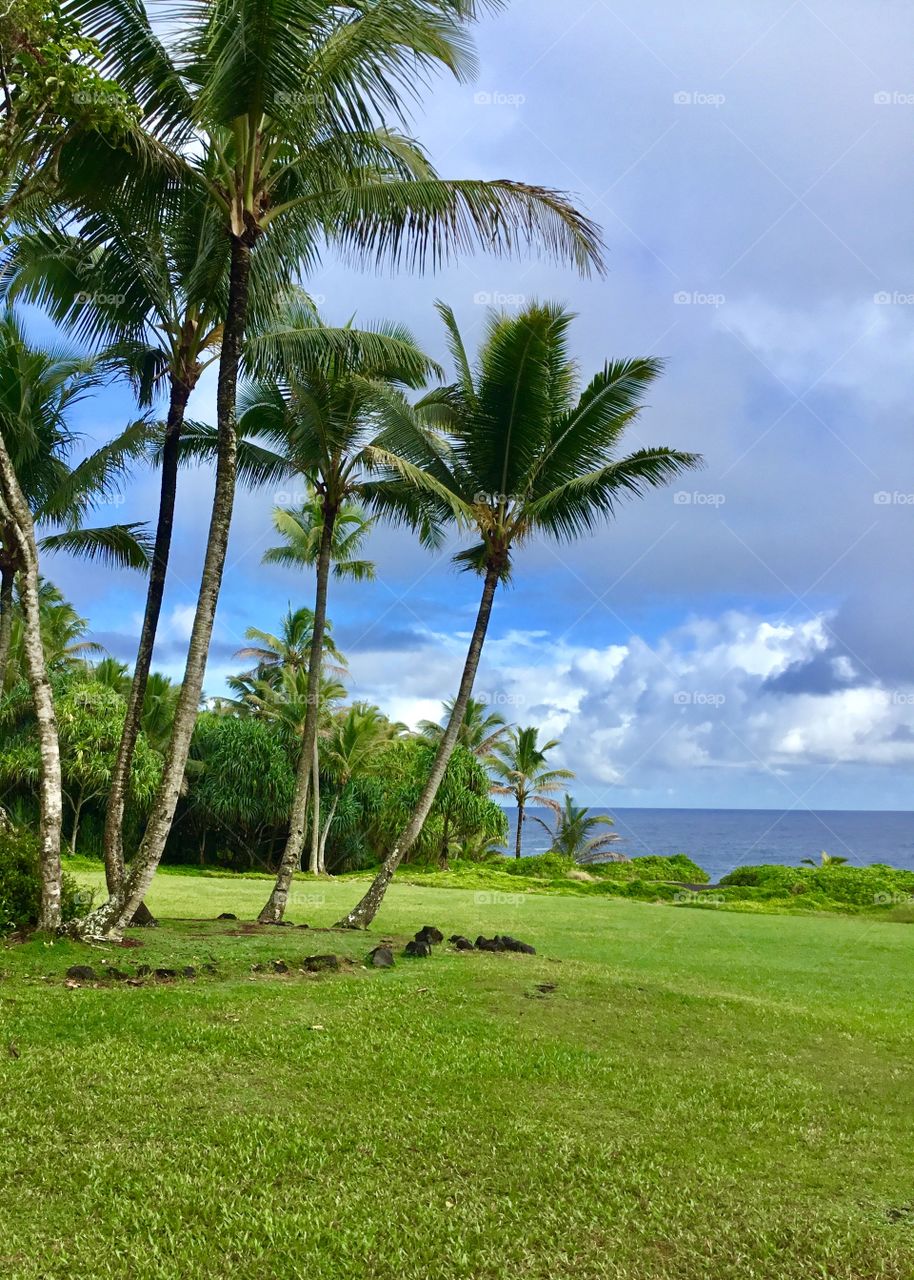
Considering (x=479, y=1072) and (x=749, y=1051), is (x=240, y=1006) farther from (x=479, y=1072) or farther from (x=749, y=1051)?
(x=749, y=1051)

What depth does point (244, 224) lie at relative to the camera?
10.3 metres

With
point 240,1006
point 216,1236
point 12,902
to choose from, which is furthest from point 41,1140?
point 12,902

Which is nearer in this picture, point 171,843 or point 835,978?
point 835,978

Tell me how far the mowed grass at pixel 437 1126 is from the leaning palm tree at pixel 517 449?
17.5 feet

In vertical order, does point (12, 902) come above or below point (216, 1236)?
above

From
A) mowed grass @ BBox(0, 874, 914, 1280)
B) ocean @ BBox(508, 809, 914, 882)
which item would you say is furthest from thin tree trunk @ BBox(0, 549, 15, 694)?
ocean @ BBox(508, 809, 914, 882)

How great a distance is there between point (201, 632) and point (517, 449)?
20.5 feet

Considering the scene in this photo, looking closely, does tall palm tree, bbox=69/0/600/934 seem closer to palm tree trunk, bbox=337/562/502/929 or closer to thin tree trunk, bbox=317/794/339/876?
palm tree trunk, bbox=337/562/502/929

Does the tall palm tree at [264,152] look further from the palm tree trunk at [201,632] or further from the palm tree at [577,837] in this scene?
the palm tree at [577,837]

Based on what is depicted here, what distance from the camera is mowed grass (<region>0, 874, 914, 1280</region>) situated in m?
4.29

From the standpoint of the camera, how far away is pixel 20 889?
10062mm

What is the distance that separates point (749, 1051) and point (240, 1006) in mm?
4270

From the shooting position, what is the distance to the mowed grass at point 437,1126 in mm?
4293

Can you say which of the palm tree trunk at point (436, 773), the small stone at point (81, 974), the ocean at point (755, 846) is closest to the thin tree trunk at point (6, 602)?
the palm tree trunk at point (436, 773)
